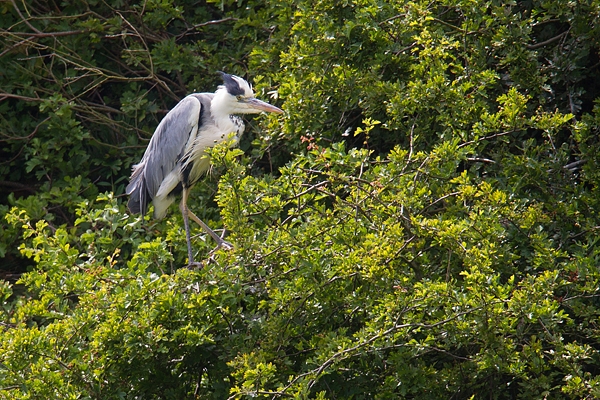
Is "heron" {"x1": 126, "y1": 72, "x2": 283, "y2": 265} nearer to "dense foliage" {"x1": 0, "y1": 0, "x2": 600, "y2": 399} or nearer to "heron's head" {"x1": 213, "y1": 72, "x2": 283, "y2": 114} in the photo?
"heron's head" {"x1": 213, "y1": 72, "x2": 283, "y2": 114}

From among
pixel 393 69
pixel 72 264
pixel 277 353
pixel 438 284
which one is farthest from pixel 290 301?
pixel 393 69

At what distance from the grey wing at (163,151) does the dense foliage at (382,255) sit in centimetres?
72

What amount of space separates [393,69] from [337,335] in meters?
1.66

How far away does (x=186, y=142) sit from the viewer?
5148mm

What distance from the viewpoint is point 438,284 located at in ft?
9.77

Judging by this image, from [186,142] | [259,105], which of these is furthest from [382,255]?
[186,142]

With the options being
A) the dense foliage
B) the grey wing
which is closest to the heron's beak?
the dense foliage

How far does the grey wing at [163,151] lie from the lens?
5074 mm

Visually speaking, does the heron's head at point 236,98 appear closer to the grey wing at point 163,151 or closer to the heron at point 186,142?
the heron at point 186,142

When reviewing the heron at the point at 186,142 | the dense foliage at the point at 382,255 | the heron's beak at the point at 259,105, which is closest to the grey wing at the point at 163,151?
the heron at the point at 186,142

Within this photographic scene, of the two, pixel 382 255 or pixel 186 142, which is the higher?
pixel 382 255

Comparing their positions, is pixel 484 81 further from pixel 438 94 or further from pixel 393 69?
pixel 393 69

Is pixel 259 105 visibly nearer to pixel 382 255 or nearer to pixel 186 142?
pixel 186 142

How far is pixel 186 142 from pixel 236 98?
451mm
